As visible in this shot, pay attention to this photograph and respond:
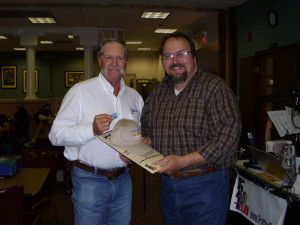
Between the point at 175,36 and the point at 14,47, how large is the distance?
12.5 metres

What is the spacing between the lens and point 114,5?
261 inches

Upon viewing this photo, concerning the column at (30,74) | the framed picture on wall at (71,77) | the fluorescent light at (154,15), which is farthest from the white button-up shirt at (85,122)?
the framed picture on wall at (71,77)

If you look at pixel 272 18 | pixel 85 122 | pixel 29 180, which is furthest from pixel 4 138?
pixel 272 18

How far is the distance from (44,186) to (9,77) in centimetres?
1233

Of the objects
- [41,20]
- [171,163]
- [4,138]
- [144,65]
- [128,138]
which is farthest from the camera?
[144,65]

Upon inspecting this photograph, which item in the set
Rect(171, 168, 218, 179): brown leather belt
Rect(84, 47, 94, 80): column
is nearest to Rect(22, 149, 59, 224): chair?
Rect(171, 168, 218, 179): brown leather belt

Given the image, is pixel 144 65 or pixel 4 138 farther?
pixel 144 65

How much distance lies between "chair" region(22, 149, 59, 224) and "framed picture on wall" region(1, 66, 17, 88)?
39.1 ft

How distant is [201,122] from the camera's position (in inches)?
67.4

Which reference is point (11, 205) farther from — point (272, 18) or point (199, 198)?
point (272, 18)

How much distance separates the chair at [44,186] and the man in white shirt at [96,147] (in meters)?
1.24

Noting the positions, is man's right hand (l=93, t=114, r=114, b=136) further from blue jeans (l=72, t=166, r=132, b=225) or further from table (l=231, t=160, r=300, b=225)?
table (l=231, t=160, r=300, b=225)

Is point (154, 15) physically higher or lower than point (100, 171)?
higher

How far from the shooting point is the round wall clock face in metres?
5.11
